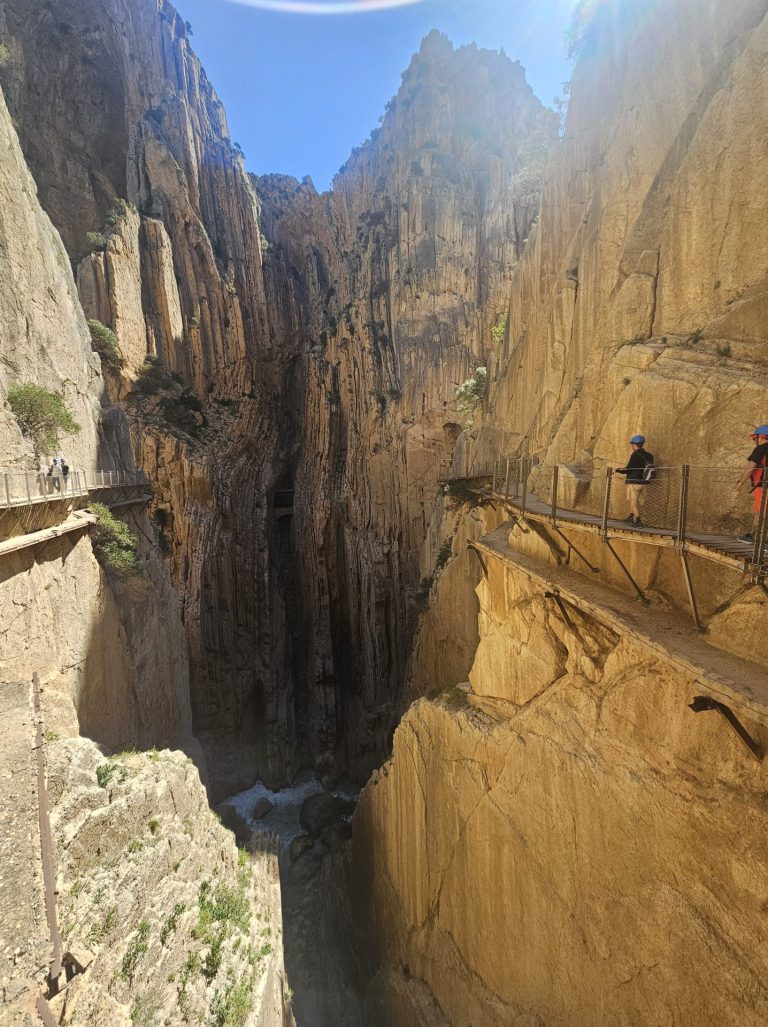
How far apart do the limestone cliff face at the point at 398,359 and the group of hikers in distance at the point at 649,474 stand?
2010 centimetres

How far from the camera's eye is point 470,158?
3061 cm

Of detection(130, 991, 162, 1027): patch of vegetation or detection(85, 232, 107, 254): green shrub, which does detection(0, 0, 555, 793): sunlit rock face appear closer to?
detection(85, 232, 107, 254): green shrub

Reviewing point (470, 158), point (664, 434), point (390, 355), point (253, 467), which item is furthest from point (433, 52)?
point (664, 434)

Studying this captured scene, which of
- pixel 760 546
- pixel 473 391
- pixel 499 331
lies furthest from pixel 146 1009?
pixel 499 331

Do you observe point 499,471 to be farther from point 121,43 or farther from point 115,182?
point 121,43

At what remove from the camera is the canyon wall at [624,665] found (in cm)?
443

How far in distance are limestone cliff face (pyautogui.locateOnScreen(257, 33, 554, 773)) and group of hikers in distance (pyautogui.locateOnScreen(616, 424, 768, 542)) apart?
20.1 meters

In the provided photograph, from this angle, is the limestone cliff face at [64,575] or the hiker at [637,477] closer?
the hiker at [637,477]

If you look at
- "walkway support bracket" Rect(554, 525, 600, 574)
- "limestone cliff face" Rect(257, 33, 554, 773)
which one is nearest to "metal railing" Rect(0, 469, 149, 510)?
"walkway support bracket" Rect(554, 525, 600, 574)

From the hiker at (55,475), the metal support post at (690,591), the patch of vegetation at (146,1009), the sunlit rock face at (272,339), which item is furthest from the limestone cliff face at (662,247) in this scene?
the sunlit rock face at (272,339)

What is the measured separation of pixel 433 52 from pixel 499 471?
42.6m

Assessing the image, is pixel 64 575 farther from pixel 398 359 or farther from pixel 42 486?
pixel 398 359

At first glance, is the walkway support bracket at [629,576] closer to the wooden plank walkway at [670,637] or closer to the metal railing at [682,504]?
the wooden plank walkway at [670,637]

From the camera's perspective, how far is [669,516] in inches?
204
